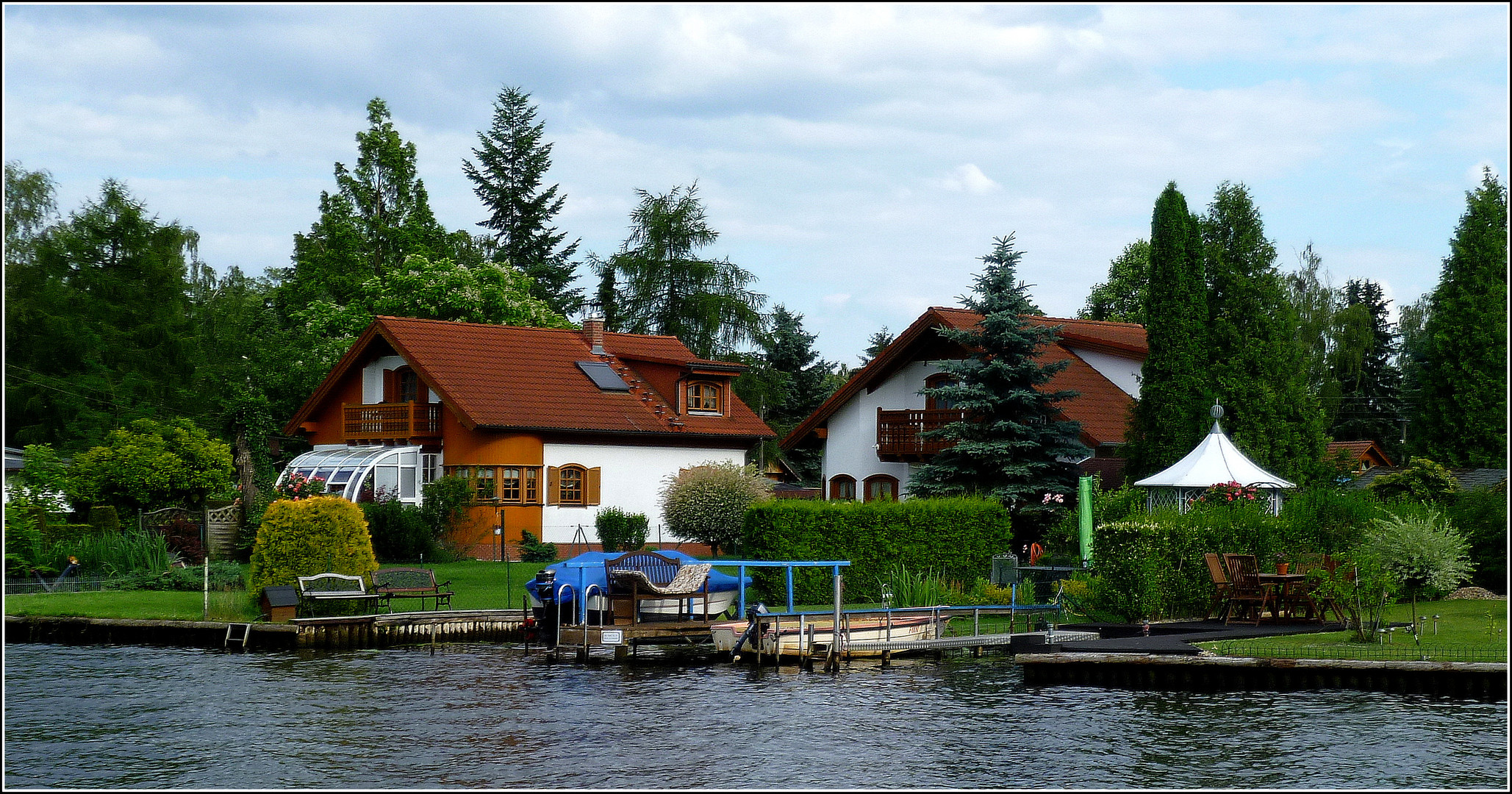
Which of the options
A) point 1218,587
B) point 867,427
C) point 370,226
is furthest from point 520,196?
point 1218,587

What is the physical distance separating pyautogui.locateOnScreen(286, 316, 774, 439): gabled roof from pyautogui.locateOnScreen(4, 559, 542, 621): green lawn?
1013cm

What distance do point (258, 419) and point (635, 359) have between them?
469 inches

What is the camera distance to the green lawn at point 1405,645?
17203mm

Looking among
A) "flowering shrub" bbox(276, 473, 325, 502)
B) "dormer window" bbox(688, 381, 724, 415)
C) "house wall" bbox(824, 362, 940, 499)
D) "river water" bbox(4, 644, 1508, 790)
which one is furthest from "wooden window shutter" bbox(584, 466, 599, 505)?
"river water" bbox(4, 644, 1508, 790)

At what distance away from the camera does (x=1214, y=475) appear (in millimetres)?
27219

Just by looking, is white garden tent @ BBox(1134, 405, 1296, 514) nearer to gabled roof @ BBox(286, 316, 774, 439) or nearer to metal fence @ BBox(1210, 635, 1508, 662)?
metal fence @ BBox(1210, 635, 1508, 662)

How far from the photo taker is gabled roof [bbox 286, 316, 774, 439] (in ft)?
133

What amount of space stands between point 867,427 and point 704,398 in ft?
22.0

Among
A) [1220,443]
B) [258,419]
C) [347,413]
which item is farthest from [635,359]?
[1220,443]

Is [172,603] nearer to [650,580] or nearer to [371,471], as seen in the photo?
[650,580]

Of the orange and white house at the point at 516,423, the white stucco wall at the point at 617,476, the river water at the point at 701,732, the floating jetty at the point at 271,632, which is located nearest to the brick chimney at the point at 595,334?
the orange and white house at the point at 516,423

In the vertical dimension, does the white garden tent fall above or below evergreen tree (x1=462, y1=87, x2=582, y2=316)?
below

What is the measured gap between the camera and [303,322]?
2092 inches

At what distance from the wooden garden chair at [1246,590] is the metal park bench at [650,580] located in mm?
7509
